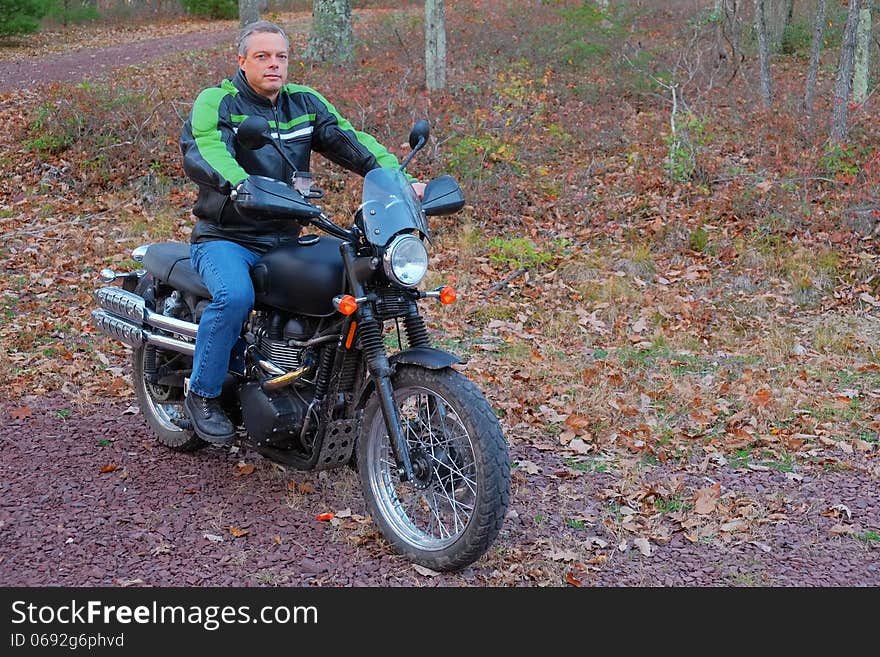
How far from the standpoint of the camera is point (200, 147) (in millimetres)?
4379

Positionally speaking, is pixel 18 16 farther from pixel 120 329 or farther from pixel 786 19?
pixel 120 329

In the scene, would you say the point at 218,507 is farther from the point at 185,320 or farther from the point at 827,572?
the point at 827,572

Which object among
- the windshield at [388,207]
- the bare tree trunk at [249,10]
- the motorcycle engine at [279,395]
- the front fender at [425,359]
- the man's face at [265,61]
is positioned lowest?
the motorcycle engine at [279,395]

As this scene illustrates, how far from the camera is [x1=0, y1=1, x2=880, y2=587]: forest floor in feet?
14.7

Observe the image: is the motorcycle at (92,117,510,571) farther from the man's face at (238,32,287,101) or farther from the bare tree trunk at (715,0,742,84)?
the bare tree trunk at (715,0,742,84)

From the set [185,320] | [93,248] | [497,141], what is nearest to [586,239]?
[497,141]

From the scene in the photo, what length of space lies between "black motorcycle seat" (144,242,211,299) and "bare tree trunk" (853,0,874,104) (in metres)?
11.6

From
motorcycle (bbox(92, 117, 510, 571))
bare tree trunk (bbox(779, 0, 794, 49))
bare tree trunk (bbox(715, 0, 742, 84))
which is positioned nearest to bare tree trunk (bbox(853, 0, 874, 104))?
bare tree trunk (bbox(715, 0, 742, 84))

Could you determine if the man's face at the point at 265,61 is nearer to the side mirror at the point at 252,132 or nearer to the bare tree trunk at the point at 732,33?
the side mirror at the point at 252,132

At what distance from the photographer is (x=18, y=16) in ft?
69.1

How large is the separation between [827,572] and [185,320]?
3.48 m

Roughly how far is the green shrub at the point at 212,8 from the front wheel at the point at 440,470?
25.8m

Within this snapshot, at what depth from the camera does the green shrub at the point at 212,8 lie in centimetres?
2735

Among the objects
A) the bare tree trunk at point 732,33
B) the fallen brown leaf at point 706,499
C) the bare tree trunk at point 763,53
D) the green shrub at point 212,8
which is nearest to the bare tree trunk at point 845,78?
the bare tree trunk at point 763,53
